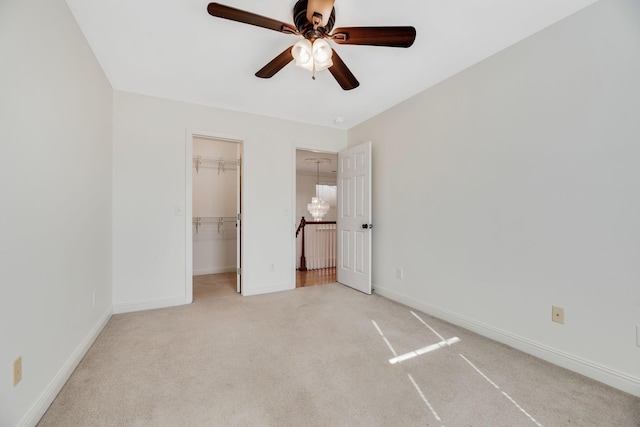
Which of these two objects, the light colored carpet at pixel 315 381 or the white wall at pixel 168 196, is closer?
the light colored carpet at pixel 315 381

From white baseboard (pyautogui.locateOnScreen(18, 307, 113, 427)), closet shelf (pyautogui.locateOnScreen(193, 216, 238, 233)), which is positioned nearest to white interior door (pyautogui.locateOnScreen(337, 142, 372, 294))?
closet shelf (pyautogui.locateOnScreen(193, 216, 238, 233))

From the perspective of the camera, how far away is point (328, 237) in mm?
5477

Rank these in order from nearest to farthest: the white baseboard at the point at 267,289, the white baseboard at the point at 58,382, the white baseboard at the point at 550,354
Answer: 1. the white baseboard at the point at 58,382
2. the white baseboard at the point at 550,354
3. the white baseboard at the point at 267,289

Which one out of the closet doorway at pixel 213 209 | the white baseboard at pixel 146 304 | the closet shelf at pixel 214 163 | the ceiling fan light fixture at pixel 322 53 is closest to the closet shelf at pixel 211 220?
the closet doorway at pixel 213 209

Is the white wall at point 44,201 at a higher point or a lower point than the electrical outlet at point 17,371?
higher

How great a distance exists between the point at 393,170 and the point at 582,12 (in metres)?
1.96

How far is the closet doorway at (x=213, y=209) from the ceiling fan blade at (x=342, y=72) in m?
3.11

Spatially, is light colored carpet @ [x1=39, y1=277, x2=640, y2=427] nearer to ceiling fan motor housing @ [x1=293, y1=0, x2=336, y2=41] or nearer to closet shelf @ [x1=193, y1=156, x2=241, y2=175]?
ceiling fan motor housing @ [x1=293, y1=0, x2=336, y2=41]

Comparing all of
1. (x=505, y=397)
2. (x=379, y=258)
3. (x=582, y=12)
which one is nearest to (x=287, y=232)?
(x=379, y=258)

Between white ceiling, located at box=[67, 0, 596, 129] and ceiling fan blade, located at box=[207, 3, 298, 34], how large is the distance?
0.23m

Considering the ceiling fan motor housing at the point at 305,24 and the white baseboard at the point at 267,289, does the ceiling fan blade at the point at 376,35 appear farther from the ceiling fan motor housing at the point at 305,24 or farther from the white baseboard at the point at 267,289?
the white baseboard at the point at 267,289

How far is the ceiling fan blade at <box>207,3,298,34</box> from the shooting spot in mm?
1443

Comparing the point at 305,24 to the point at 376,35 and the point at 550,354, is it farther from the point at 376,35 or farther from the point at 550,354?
the point at 550,354

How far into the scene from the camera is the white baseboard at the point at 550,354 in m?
A: 1.59
